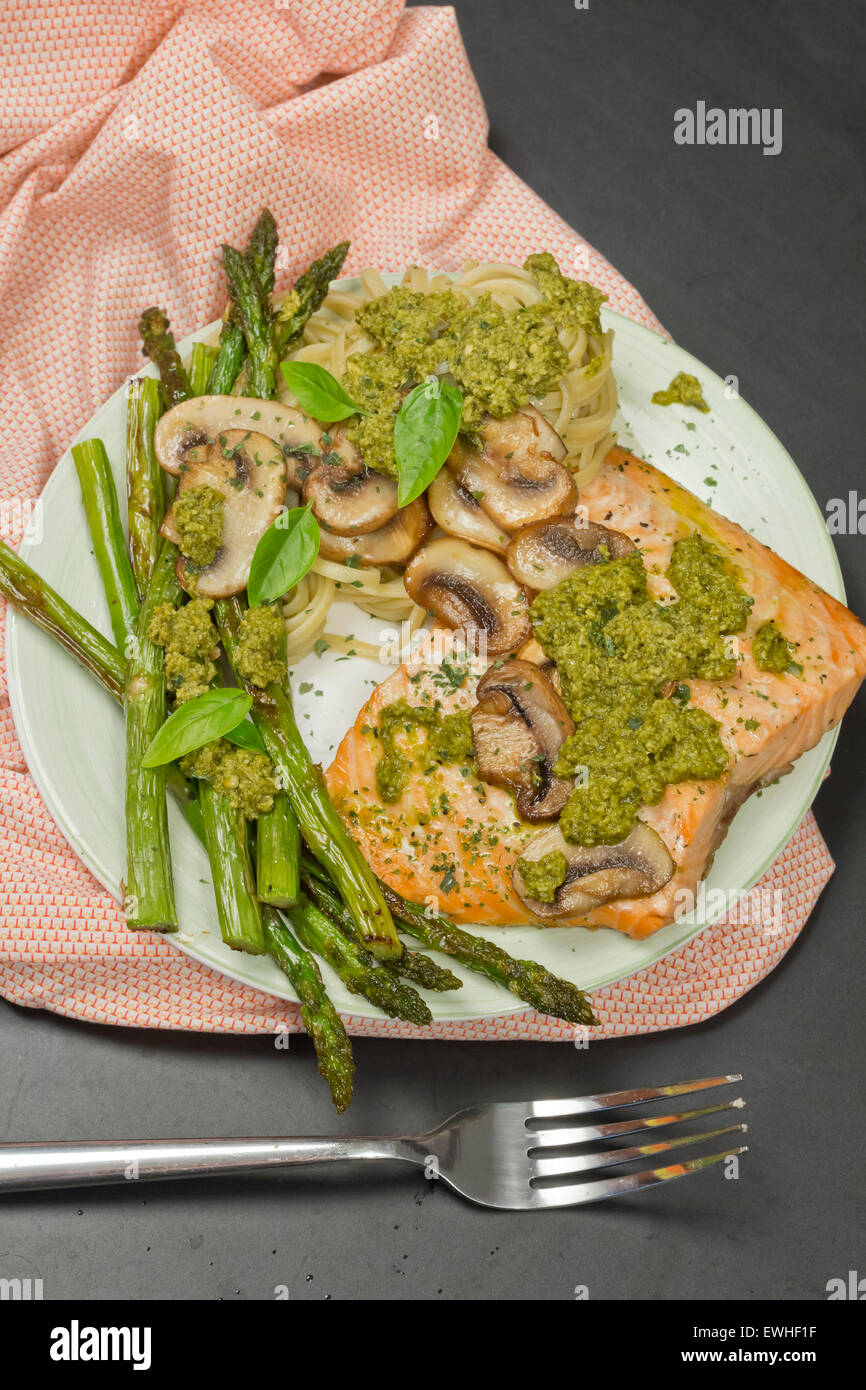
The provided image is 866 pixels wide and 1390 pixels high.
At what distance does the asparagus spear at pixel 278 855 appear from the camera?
5.00 metres

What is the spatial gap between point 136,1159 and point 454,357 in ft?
11.5

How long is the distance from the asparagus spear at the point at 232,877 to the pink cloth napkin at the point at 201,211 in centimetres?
59

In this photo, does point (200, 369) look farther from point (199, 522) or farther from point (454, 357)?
point (454, 357)

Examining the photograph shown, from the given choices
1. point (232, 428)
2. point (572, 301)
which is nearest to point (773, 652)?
point (572, 301)

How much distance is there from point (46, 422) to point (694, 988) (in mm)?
3979

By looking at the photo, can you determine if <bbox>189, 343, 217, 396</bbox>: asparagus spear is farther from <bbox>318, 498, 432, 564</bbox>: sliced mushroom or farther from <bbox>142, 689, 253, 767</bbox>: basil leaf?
<bbox>142, 689, 253, 767</bbox>: basil leaf

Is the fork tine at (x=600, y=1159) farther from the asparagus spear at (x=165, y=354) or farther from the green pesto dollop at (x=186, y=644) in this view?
the asparagus spear at (x=165, y=354)

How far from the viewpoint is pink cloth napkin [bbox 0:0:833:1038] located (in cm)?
552

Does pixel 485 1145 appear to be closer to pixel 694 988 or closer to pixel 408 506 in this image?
pixel 694 988

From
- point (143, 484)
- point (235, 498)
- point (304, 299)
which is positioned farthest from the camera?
point (304, 299)

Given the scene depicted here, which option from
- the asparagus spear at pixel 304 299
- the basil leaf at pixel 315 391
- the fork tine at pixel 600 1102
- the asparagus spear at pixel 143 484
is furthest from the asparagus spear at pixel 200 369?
the fork tine at pixel 600 1102

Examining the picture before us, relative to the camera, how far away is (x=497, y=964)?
199 inches

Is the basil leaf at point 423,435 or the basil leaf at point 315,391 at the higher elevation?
the basil leaf at point 315,391

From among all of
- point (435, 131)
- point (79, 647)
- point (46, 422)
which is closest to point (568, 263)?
point (435, 131)
